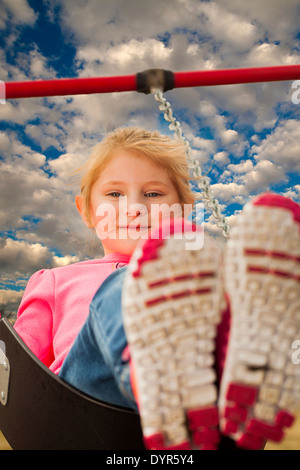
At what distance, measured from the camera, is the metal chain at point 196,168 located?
0.61 meters

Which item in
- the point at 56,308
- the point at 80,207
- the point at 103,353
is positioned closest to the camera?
the point at 103,353

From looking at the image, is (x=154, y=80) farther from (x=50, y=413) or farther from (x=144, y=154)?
(x=50, y=413)

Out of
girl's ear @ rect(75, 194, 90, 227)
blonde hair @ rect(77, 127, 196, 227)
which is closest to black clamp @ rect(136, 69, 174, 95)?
blonde hair @ rect(77, 127, 196, 227)

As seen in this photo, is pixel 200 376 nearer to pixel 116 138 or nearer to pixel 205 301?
pixel 205 301

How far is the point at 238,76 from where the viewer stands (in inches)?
29.2

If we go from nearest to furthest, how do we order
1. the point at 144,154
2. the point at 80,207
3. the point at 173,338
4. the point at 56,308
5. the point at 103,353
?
the point at 173,338 < the point at 103,353 < the point at 56,308 < the point at 144,154 < the point at 80,207

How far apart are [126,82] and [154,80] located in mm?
49

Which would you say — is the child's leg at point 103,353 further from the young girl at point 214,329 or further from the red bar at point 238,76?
the red bar at point 238,76

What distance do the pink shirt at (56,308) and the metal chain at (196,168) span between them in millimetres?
434

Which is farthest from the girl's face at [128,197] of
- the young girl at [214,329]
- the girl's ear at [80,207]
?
the young girl at [214,329]

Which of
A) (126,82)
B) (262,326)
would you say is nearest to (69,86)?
(126,82)

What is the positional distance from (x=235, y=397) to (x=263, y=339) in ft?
0.23

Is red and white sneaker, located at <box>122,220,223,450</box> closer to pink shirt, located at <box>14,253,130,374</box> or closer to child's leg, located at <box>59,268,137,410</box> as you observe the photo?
child's leg, located at <box>59,268,137,410</box>
